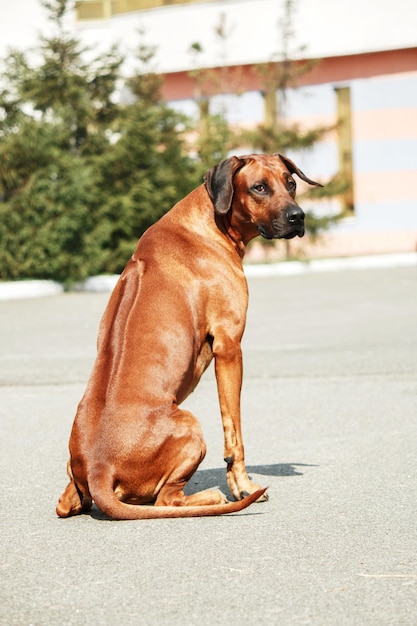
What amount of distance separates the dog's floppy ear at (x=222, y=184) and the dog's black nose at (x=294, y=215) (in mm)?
284

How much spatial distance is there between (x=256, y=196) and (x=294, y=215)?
0.74 ft

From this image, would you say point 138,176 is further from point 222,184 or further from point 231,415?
point 231,415

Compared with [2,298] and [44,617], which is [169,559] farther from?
[2,298]

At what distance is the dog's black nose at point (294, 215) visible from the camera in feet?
18.4

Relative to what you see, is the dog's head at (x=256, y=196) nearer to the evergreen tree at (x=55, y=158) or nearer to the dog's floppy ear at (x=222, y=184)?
the dog's floppy ear at (x=222, y=184)

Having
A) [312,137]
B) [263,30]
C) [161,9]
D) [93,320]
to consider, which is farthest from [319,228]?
[93,320]

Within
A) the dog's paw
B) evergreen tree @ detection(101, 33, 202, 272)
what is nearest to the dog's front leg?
the dog's paw

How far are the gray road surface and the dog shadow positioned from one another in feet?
0.07

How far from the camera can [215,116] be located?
25109 mm

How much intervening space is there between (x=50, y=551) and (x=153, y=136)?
17.4 m

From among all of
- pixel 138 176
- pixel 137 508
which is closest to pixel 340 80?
pixel 138 176

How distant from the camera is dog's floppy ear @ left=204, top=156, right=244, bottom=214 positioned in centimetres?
564

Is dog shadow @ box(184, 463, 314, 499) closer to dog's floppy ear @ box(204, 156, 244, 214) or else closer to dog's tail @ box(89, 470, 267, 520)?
dog's tail @ box(89, 470, 267, 520)

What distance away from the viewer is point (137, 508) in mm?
5055
